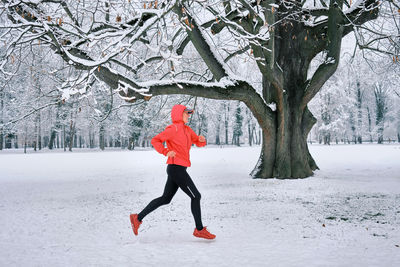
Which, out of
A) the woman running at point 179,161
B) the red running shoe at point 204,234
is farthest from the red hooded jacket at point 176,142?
the red running shoe at point 204,234

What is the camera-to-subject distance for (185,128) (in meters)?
4.32

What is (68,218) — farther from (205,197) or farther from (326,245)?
(326,245)

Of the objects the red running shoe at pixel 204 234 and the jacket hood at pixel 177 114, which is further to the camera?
the jacket hood at pixel 177 114

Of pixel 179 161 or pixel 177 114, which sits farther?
pixel 177 114

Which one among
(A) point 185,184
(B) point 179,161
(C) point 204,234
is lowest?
(C) point 204,234

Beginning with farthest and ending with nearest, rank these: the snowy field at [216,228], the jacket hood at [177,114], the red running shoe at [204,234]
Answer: the jacket hood at [177,114] < the red running shoe at [204,234] < the snowy field at [216,228]

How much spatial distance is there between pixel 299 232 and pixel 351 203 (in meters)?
2.65

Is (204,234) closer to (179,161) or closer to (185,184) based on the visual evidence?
(185,184)

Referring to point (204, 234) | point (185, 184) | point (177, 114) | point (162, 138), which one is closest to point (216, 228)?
point (204, 234)

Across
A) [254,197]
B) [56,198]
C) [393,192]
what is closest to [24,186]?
[56,198]

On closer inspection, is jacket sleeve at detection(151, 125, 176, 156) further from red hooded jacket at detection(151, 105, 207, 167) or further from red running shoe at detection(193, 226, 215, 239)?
red running shoe at detection(193, 226, 215, 239)

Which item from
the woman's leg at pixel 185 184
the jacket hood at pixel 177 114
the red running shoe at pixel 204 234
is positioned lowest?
the red running shoe at pixel 204 234

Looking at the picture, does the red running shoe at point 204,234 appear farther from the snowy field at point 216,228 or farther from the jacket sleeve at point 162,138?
the jacket sleeve at point 162,138

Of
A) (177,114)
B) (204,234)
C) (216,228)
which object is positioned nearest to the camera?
(204,234)
